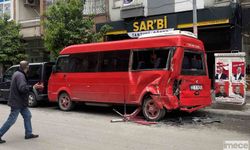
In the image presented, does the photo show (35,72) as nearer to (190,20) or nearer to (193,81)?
(193,81)

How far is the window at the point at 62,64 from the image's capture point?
44.3 ft

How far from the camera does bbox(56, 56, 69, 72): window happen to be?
13.5 m

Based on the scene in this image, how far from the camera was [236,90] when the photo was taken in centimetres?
1255

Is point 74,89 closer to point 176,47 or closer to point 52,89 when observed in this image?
point 52,89

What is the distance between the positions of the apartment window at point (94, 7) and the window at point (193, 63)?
34.0 feet

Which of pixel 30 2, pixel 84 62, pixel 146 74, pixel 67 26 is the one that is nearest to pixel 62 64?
pixel 84 62

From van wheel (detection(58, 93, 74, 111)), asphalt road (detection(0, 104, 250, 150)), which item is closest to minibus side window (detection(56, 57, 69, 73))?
van wheel (detection(58, 93, 74, 111))

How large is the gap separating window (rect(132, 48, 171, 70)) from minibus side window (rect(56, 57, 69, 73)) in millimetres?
3319

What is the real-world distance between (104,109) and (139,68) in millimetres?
3353


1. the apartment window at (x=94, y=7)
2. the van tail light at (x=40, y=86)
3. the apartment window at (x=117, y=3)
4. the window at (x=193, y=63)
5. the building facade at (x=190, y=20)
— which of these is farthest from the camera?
the apartment window at (x=94, y=7)

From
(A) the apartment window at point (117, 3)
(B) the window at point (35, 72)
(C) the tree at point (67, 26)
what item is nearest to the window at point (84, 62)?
(B) the window at point (35, 72)

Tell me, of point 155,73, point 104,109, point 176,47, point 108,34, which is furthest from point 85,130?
point 108,34

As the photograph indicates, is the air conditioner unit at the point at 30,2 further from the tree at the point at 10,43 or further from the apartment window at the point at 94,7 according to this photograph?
the apartment window at the point at 94,7

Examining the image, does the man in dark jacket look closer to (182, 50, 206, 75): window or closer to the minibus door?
the minibus door
